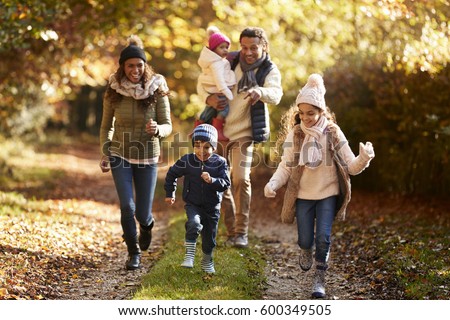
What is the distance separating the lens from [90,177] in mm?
18766

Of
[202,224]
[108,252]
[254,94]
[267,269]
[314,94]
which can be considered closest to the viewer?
[314,94]

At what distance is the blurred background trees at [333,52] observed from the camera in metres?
10.3

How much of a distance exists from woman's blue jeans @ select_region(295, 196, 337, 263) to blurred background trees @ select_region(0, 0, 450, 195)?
3529 millimetres

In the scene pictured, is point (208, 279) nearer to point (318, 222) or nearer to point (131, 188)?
point (318, 222)

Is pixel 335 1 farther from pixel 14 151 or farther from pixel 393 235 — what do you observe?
pixel 14 151

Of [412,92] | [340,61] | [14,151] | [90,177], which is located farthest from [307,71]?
[14,151]

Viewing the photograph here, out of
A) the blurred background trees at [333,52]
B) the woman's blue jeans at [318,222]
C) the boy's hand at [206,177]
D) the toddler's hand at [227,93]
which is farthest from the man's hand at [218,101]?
the blurred background trees at [333,52]

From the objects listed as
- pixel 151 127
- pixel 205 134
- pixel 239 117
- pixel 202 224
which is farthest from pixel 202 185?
pixel 239 117

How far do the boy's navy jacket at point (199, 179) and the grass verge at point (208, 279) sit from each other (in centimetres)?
71

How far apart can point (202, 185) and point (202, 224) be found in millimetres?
418

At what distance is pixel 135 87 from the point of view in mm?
7418

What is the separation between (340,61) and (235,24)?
334 centimetres

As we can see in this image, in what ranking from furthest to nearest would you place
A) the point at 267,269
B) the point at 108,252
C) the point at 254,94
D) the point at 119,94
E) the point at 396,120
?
the point at 396,120 → the point at 108,252 → the point at 267,269 → the point at 254,94 → the point at 119,94

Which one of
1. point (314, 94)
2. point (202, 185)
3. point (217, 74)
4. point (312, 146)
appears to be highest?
point (217, 74)
